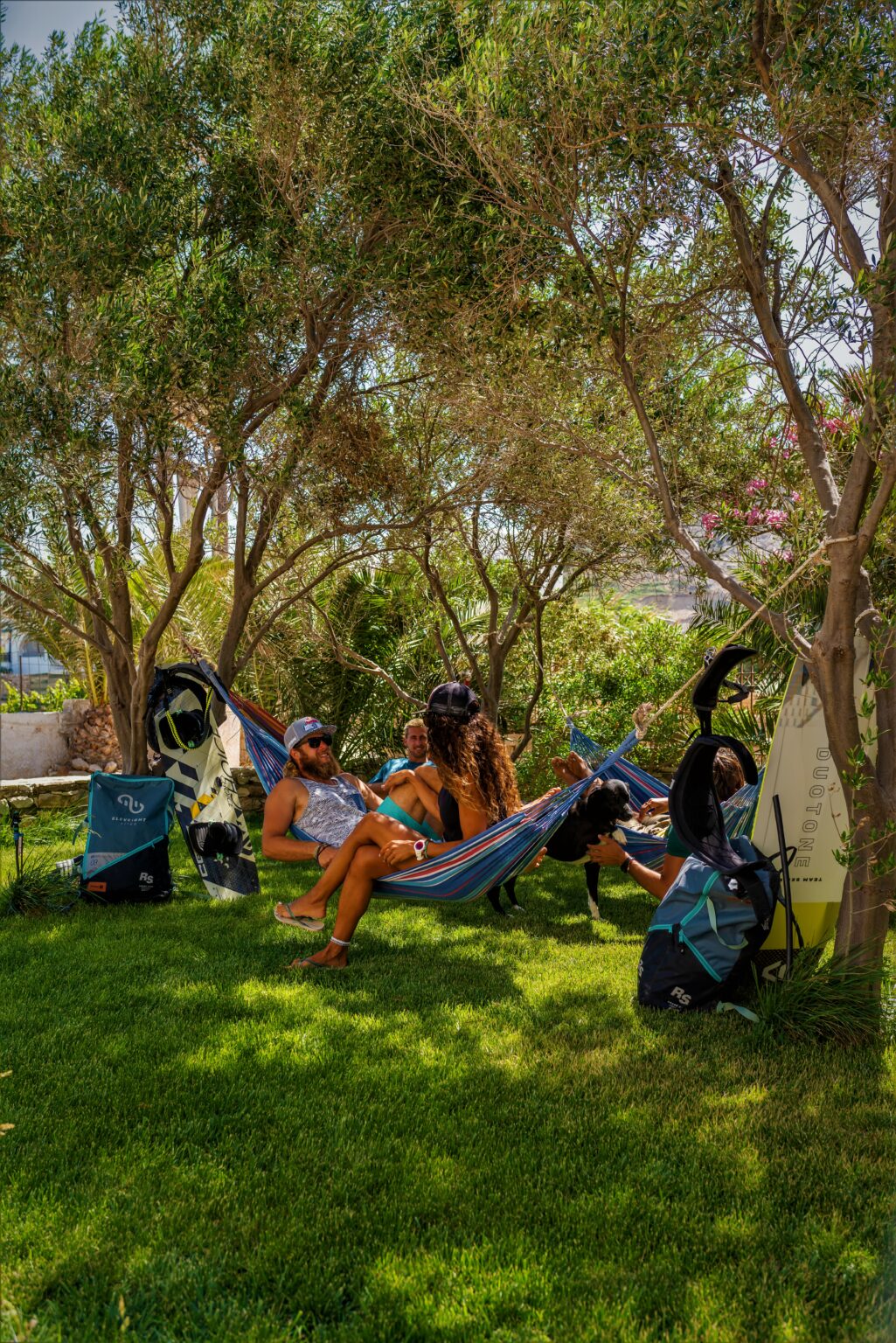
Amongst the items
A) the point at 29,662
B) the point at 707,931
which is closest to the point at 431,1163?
the point at 707,931

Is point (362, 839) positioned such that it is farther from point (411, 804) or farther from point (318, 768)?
point (318, 768)

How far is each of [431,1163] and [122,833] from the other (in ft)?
11.1

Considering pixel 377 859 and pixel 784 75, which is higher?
pixel 784 75

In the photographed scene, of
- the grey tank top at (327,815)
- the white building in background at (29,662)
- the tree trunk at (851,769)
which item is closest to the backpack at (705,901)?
the tree trunk at (851,769)

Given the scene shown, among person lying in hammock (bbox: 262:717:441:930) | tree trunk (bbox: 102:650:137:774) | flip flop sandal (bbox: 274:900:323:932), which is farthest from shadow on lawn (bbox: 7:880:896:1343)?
tree trunk (bbox: 102:650:137:774)

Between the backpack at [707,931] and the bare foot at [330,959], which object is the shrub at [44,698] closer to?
the bare foot at [330,959]

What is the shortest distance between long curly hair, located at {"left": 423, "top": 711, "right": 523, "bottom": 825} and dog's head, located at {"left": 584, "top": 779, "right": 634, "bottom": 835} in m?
0.54

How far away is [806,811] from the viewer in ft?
12.7

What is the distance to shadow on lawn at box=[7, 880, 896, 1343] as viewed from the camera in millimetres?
2096

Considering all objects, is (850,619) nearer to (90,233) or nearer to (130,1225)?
(130,1225)

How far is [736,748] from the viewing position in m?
3.91

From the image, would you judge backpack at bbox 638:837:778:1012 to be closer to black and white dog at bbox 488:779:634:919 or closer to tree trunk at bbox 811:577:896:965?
tree trunk at bbox 811:577:896:965

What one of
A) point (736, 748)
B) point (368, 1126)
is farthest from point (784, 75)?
point (368, 1126)

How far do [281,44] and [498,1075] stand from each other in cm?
502
